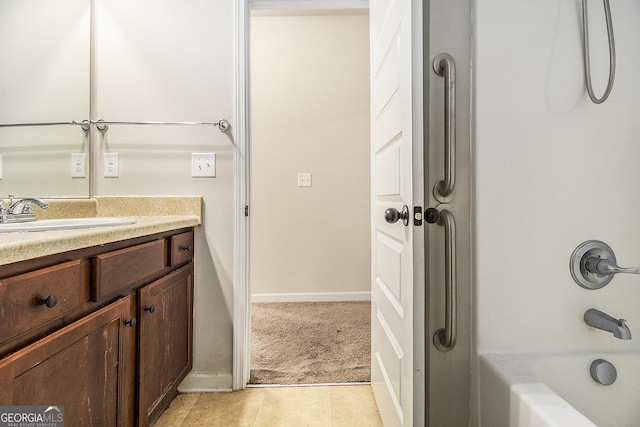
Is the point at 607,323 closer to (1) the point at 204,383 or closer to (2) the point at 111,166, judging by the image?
(1) the point at 204,383

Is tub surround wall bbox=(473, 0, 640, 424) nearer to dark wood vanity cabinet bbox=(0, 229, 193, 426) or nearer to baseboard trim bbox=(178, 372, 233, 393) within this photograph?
dark wood vanity cabinet bbox=(0, 229, 193, 426)

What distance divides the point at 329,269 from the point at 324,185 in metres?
0.79

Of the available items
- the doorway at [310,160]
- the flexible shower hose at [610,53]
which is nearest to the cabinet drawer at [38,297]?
the flexible shower hose at [610,53]

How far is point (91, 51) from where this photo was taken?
1549 millimetres

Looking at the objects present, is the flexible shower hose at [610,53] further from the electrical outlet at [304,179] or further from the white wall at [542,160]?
the electrical outlet at [304,179]

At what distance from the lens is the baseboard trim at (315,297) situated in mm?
2920

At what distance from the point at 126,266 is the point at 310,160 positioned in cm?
212

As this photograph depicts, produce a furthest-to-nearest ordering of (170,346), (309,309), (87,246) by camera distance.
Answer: (309,309)
(170,346)
(87,246)

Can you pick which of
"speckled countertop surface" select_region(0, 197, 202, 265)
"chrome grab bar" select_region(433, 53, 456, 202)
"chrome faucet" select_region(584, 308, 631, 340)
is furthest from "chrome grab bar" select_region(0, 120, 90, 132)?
"chrome faucet" select_region(584, 308, 631, 340)

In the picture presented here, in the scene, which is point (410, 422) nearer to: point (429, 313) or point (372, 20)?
point (429, 313)

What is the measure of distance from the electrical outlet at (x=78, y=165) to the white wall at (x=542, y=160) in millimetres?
1744

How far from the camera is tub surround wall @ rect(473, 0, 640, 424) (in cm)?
98

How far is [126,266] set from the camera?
0.97 metres

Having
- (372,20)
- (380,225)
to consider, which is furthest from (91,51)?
(380,225)
